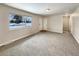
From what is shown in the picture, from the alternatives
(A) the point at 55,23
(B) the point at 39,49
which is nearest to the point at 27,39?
(B) the point at 39,49

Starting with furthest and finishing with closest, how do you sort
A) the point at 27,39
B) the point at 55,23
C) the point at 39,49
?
1. the point at 55,23
2. the point at 27,39
3. the point at 39,49

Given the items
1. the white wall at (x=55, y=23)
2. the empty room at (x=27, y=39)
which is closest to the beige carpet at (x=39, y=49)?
the empty room at (x=27, y=39)

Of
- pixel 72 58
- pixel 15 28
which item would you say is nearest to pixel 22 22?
pixel 15 28

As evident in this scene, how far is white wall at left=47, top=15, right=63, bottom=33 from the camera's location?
339 inches

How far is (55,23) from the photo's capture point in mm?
9070

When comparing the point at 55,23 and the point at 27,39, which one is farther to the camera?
the point at 55,23

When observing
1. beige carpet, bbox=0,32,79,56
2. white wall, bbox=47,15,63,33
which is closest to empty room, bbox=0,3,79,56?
beige carpet, bbox=0,32,79,56

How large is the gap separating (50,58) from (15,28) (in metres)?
3.92

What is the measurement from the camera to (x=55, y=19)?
8.92 metres

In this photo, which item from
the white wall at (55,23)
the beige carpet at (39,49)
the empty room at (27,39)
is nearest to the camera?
the beige carpet at (39,49)

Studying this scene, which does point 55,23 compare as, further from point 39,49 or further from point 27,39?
point 39,49

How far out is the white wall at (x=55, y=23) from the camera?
8623 millimetres

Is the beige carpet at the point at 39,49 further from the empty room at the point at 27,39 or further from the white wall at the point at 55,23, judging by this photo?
the white wall at the point at 55,23

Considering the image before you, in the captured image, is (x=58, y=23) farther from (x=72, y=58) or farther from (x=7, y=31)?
(x=72, y=58)
